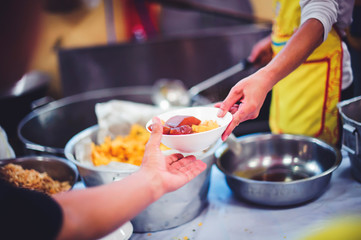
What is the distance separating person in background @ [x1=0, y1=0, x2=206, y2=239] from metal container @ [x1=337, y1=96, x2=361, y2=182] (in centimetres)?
71

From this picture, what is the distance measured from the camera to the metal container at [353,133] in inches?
47.6

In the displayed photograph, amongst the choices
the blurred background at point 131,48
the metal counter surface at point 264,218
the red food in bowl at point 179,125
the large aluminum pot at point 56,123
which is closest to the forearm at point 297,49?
the red food in bowl at point 179,125

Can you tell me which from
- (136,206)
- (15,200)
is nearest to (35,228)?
(15,200)

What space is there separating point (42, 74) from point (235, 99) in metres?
3.09

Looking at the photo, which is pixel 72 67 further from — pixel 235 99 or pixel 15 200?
pixel 15 200

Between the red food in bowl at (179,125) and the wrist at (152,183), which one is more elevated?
the red food in bowl at (179,125)

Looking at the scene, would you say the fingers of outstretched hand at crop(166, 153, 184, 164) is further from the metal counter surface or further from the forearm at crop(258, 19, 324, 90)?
the forearm at crop(258, 19, 324, 90)

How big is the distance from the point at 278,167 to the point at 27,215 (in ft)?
3.81

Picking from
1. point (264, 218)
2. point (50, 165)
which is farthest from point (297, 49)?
point (50, 165)

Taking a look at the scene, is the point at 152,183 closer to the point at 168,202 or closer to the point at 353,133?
the point at 168,202

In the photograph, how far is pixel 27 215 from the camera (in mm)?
652

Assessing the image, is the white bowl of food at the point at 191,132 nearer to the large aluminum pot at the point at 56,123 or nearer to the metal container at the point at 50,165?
the metal container at the point at 50,165

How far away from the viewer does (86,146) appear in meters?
1.43

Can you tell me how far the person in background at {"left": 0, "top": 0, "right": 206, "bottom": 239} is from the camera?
0.40 meters
